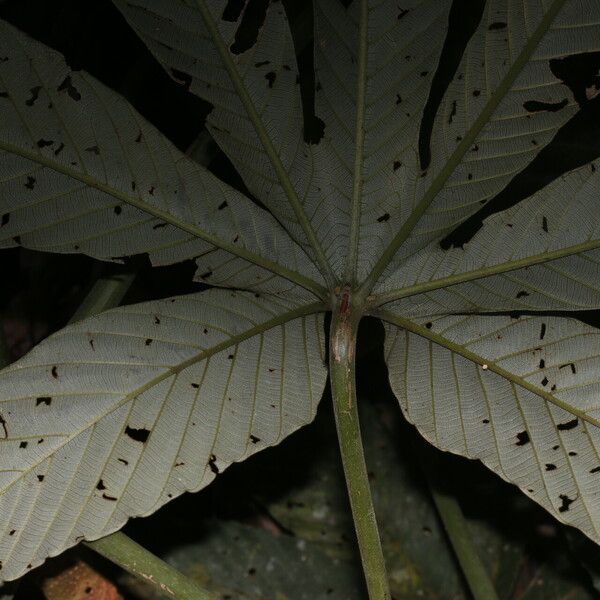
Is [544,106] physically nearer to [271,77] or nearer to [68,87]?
[271,77]

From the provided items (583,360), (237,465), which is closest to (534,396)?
(583,360)

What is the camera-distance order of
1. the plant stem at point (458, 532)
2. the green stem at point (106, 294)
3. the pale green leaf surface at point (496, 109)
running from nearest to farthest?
the pale green leaf surface at point (496, 109), the green stem at point (106, 294), the plant stem at point (458, 532)

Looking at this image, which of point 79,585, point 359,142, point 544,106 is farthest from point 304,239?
point 79,585

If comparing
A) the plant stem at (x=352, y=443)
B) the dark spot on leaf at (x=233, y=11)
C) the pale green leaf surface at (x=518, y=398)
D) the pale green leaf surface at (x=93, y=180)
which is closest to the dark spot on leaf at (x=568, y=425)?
the pale green leaf surface at (x=518, y=398)

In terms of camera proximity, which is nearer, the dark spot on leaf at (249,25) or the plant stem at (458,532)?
the dark spot on leaf at (249,25)

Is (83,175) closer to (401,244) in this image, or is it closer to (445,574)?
(401,244)

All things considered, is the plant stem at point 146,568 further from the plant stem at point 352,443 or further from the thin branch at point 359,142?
the thin branch at point 359,142

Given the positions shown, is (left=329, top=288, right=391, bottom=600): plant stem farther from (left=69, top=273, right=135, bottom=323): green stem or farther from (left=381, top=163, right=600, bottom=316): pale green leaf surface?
(left=69, top=273, right=135, bottom=323): green stem
